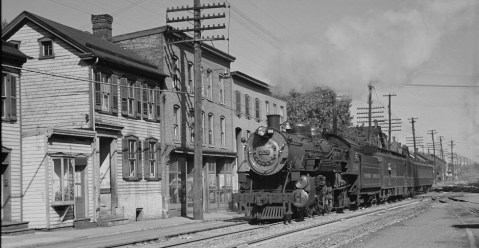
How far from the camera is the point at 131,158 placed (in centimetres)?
2439

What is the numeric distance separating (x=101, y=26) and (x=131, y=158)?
8254 mm

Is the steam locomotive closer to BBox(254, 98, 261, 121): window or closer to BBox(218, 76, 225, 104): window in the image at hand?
BBox(218, 76, 225, 104): window

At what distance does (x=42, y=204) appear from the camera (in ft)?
61.9

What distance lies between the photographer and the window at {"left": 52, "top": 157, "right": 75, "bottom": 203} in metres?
19.5

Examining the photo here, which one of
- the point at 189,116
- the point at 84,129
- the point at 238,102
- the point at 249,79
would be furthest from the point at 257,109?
the point at 84,129

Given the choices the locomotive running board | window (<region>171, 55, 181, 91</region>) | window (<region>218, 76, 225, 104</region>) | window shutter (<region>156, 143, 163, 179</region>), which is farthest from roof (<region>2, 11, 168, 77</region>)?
the locomotive running board

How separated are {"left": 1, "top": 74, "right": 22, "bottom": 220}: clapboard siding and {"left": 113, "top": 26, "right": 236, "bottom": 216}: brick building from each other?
7892 mm

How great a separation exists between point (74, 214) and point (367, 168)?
46.3 feet

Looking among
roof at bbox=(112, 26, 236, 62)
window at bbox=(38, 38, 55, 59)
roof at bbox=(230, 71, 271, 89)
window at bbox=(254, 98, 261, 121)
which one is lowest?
window at bbox=(254, 98, 261, 121)

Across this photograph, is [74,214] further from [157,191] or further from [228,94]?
[228,94]

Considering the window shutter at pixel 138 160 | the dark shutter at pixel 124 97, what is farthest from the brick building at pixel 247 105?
the dark shutter at pixel 124 97

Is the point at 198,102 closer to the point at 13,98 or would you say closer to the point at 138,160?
the point at 138,160

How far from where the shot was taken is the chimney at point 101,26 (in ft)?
94.2

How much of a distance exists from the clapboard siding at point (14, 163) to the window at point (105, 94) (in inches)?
157
